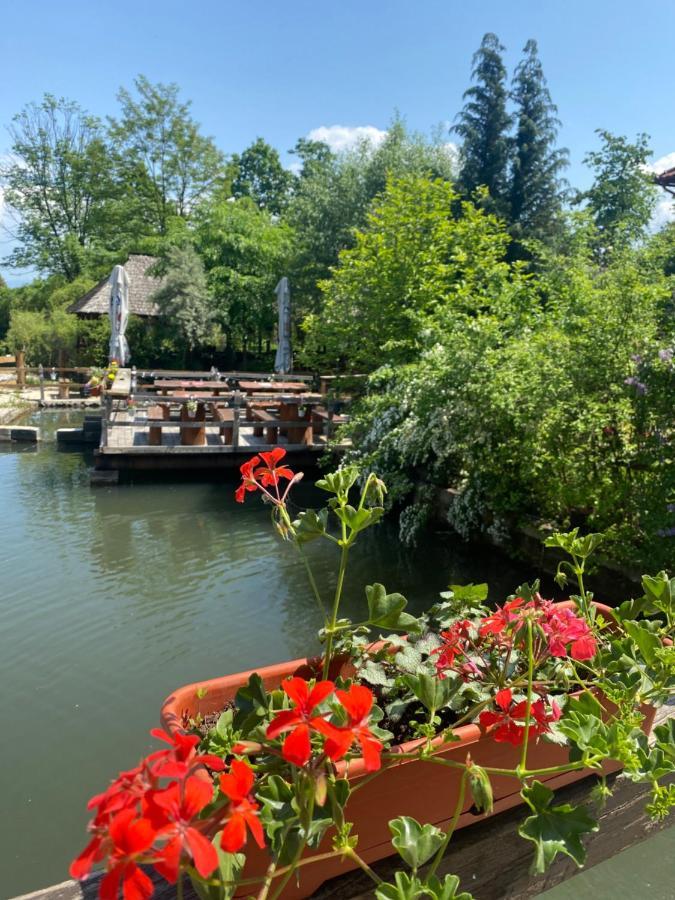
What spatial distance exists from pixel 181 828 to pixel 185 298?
22.1 meters

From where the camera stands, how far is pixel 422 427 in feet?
21.2

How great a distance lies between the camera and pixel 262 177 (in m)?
42.3

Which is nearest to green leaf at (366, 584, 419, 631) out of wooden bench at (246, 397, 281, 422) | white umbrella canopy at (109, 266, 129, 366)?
wooden bench at (246, 397, 281, 422)

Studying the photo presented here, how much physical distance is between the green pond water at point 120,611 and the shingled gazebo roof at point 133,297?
638 inches

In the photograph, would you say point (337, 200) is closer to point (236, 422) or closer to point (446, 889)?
point (236, 422)

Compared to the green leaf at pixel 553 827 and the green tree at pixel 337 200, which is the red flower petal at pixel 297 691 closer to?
the green leaf at pixel 553 827

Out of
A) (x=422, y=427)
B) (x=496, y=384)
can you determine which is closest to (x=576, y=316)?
(x=496, y=384)

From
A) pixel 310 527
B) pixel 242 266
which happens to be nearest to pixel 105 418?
pixel 310 527

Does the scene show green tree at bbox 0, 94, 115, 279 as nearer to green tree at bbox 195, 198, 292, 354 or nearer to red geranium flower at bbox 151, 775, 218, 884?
green tree at bbox 195, 198, 292, 354

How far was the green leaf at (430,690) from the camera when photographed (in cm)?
103

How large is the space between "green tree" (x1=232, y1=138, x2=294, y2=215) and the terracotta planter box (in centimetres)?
4302

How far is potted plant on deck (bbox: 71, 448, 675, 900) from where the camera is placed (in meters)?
0.66

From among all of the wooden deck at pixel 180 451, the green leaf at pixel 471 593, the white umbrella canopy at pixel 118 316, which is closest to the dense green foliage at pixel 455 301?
the wooden deck at pixel 180 451

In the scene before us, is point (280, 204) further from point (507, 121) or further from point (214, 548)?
point (214, 548)
